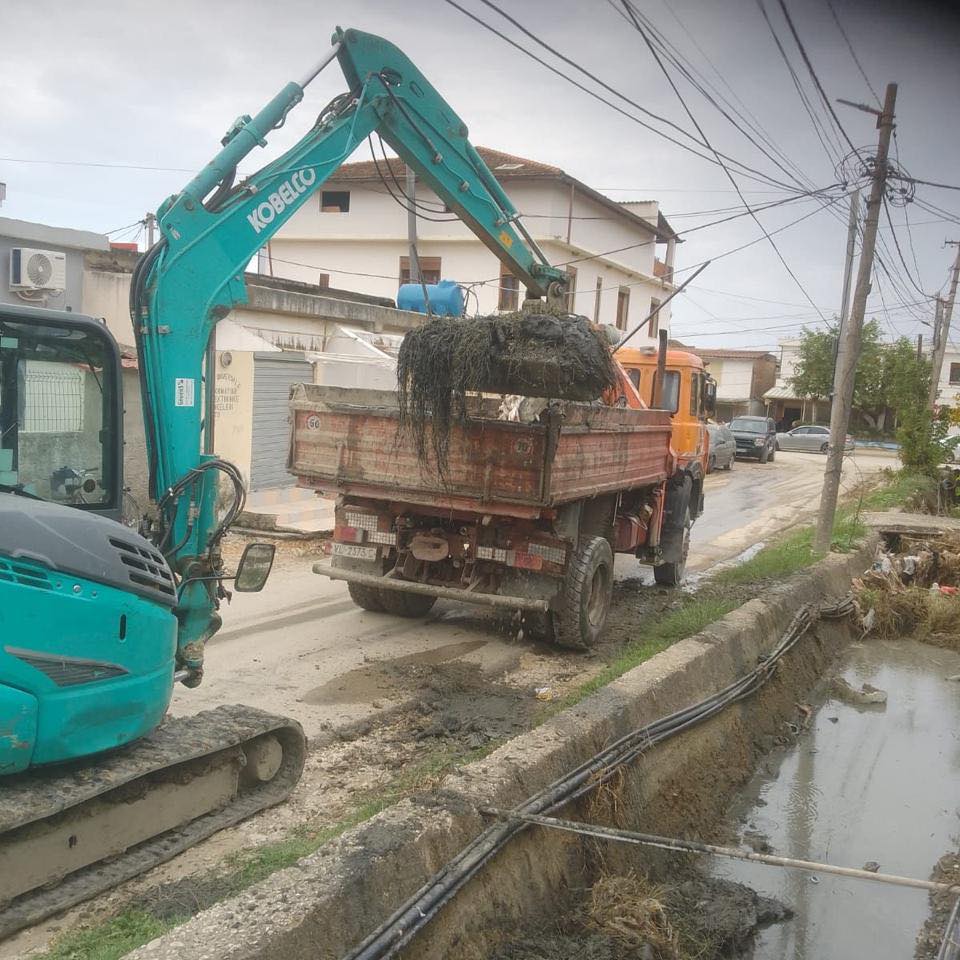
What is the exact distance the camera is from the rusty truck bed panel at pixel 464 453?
7.41m

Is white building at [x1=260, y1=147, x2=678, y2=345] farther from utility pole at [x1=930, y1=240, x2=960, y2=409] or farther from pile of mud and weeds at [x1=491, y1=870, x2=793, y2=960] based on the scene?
pile of mud and weeds at [x1=491, y1=870, x2=793, y2=960]

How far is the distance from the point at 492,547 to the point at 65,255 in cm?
836

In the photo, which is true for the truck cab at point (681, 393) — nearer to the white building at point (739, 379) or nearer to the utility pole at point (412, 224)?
the utility pole at point (412, 224)

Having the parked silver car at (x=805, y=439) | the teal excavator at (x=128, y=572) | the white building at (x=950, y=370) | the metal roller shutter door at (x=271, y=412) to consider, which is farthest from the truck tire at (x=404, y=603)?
the white building at (x=950, y=370)

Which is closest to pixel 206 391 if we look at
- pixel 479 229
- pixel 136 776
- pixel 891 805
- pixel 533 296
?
pixel 136 776

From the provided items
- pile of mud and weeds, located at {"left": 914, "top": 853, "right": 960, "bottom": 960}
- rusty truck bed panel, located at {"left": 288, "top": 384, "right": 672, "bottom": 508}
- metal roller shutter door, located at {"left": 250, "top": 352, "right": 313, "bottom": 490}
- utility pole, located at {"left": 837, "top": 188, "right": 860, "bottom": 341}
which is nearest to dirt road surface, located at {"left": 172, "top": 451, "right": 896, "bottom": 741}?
rusty truck bed panel, located at {"left": 288, "top": 384, "right": 672, "bottom": 508}

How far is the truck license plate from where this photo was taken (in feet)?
27.8

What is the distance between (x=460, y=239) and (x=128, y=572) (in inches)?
1204

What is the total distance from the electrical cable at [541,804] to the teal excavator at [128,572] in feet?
4.18

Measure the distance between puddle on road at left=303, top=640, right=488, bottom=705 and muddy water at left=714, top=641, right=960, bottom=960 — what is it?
8.58 feet

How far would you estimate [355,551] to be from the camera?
27.9 ft

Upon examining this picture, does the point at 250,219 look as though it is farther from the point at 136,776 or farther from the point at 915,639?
the point at 915,639

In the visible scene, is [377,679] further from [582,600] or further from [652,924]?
[652,924]

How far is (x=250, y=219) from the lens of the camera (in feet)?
18.2
